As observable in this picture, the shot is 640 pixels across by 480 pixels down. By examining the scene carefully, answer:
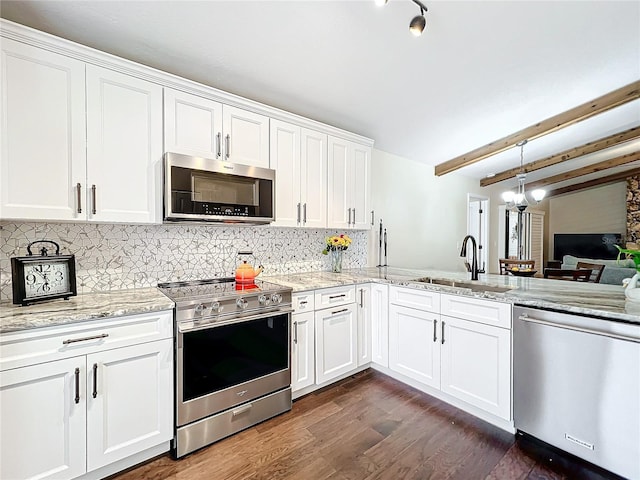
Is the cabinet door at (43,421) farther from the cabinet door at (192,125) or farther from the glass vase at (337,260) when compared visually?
the glass vase at (337,260)

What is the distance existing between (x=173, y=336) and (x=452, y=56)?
271 cm

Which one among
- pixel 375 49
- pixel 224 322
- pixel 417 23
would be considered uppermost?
pixel 375 49

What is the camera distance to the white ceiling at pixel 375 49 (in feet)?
5.73

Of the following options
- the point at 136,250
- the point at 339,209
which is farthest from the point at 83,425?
the point at 339,209

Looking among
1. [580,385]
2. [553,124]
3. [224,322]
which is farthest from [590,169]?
[224,322]

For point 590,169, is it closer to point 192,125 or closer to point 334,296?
point 334,296

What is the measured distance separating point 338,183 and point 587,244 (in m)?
8.05

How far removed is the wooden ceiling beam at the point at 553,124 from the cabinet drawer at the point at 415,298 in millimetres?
2845

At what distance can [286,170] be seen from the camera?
8.79ft

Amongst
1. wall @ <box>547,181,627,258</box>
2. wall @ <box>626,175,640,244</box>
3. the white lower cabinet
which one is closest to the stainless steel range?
the white lower cabinet

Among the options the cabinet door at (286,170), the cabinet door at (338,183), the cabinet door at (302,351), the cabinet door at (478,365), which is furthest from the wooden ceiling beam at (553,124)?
the cabinet door at (302,351)

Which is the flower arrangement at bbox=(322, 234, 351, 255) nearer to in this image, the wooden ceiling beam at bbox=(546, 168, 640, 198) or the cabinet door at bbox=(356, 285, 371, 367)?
the cabinet door at bbox=(356, 285, 371, 367)

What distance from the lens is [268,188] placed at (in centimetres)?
243

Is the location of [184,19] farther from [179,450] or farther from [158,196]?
[179,450]
